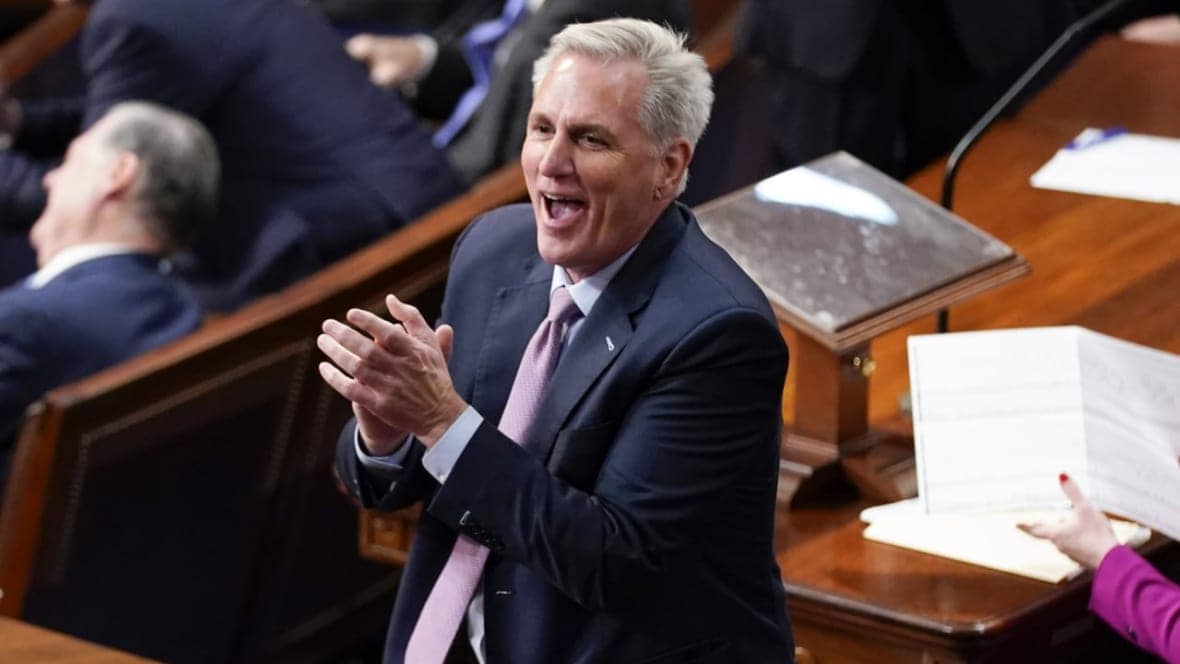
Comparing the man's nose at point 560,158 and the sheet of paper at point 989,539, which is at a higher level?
the man's nose at point 560,158

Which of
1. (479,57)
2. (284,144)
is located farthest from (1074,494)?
(479,57)

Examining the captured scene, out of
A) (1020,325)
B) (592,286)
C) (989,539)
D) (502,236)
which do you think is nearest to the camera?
(592,286)

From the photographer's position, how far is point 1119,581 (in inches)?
102

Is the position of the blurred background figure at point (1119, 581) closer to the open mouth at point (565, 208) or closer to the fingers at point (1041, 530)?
the fingers at point (1041, 530)

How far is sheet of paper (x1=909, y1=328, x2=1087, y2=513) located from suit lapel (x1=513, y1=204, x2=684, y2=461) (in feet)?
2.24

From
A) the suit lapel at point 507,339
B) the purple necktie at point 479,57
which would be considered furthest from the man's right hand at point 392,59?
the suit lapel at point 507,339

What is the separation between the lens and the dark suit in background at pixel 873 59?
4.18m

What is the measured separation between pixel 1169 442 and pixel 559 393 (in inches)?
39.4

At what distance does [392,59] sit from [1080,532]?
2.95m

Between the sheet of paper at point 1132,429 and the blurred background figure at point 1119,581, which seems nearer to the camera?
the blurred background figure at point 1119,581

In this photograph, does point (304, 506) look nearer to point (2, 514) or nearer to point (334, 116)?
point (2, 514)

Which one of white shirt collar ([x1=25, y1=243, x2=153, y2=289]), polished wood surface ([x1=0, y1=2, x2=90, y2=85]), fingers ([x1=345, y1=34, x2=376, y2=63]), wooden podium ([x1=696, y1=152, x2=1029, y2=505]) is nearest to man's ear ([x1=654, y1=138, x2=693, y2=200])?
wooden podium ([x1=696, y1=152, x2=1029, y2=505])

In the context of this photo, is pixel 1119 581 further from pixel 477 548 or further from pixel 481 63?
pixel 481 63

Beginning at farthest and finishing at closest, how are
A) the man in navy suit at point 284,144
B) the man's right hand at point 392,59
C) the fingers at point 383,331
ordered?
the man's right hand at point 392,59 → the man in navy suit at point 284,144 → the fingers at point 383,331
